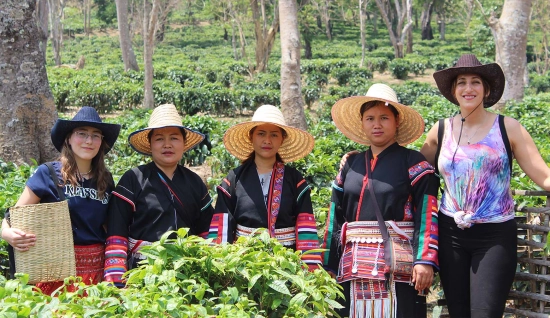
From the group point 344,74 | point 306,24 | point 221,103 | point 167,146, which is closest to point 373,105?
Result: point 167,146

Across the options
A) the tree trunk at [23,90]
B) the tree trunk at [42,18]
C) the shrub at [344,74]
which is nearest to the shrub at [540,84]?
the shrub at [344,74]

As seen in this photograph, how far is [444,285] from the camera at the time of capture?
309cm

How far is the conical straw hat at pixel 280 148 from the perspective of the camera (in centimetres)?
338

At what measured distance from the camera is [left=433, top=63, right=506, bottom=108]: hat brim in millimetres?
3078

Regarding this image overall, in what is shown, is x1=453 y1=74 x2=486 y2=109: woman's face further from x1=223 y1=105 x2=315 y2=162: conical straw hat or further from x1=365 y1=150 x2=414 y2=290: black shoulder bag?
x1=223 y1=105 x2=315 y2=162: conical straw hat

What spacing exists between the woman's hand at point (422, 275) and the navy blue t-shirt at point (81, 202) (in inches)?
61.6

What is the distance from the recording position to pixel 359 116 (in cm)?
350

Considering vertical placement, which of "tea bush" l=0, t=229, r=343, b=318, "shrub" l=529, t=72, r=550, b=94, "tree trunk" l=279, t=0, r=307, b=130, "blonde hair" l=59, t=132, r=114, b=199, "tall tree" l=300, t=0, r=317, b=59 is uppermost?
"tall tree" l=300, t=0, r=317, b=59

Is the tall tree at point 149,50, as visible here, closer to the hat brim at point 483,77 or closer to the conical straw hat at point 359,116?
the conical straw hat at point 359,116

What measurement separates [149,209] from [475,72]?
1.77 metres

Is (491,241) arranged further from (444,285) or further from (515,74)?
(515,74)

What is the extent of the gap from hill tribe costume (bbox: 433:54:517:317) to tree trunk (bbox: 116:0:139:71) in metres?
20.0

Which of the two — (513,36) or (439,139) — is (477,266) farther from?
(513,36)

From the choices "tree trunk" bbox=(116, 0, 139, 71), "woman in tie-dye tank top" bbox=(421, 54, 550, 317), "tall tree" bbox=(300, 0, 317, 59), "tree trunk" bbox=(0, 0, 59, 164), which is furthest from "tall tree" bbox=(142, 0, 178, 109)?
"tall tree" bbox=(300, 0, 317, 59)
